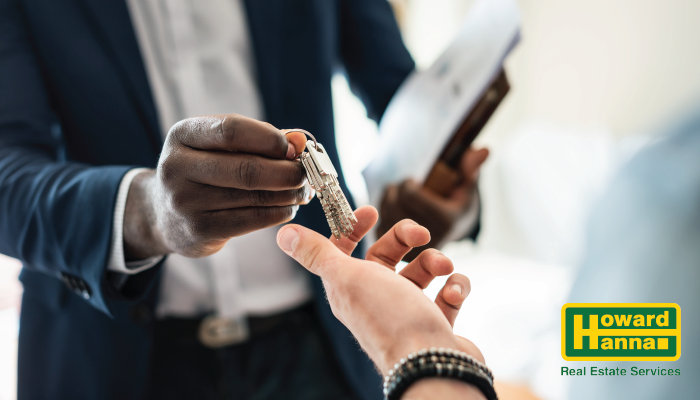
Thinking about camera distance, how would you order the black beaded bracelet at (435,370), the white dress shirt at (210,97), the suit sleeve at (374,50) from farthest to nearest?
1. the suit sleeve at (374,50)
2. the white dress shirt at (210,97)
3. the black beaded bracelet at (435,370)

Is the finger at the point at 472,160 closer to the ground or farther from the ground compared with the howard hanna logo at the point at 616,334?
farther from the ground

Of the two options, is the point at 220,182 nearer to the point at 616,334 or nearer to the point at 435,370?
the point at 435,370

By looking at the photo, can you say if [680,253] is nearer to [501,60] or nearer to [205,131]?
[501,60]

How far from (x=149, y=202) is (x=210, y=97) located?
20 centimetres

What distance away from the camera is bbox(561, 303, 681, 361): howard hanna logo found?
422mm

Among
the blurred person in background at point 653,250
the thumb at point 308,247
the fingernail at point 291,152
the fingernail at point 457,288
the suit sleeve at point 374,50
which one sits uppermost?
the suit sleeve at point 374,50

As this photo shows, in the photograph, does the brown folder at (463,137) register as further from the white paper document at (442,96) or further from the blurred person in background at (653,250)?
the blurred person in background at (653,250)

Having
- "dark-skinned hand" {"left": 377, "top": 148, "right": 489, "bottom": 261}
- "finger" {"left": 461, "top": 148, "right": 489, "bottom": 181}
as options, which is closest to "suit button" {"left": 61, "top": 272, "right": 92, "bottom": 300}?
"dark-skinned hand" {"left": 377, "top": 148, "right": 489, "bottom": 261}

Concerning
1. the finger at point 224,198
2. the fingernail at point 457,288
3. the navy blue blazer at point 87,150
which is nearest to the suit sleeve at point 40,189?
the navy blue blazer at point 87,150

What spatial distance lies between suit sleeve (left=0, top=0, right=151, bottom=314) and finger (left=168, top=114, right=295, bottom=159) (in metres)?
0.13

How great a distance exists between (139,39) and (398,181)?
1.23ft

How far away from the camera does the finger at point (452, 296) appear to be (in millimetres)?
315

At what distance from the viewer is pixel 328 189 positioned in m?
0.29

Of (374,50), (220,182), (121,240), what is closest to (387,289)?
(220,182)
